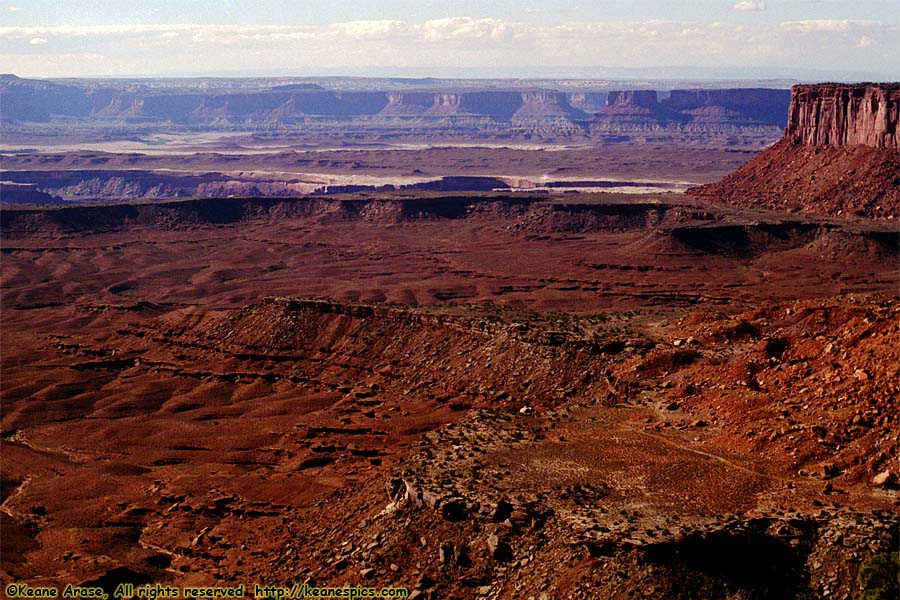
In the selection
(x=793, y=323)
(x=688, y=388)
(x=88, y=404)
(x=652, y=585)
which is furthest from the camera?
(x=88, y=404)

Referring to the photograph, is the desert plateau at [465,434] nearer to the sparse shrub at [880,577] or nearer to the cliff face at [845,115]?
the sparse shrub at [880,577]

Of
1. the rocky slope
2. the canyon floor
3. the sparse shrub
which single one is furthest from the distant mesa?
the sparse shrub

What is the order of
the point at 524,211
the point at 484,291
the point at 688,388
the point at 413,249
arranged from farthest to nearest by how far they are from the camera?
the point at 524,211 → the point at 413,249 → the point at 484,291 → the point at 688,388

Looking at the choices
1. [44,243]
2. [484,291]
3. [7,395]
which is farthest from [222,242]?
[7,395]

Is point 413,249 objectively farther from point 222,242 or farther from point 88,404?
point 88,404

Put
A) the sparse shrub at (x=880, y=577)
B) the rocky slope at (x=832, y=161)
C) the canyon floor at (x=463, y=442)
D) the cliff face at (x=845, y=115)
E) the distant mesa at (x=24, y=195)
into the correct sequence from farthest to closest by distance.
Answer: the distant mesa at (x=24, y=195)
the cliff face at (x=845, y=115)
the rocky slope at (x=832, y=161)
the canyon floor at (x=463, y=442)
the sparse shrub at (x=880, y=577)

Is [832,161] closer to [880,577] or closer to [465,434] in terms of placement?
[465,434]

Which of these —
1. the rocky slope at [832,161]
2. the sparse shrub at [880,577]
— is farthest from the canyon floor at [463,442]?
the rocky slope at [832,161]
